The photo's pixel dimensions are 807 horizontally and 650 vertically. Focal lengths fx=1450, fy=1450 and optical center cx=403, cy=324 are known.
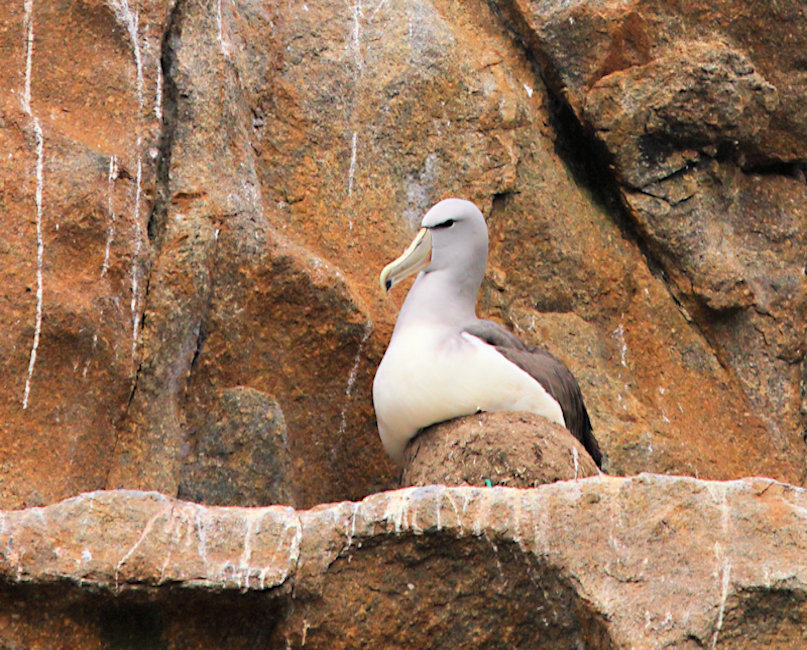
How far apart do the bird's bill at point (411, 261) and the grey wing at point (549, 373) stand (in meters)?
0.46

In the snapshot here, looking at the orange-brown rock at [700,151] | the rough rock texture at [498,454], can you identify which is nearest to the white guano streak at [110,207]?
the rough rock texture at [498,454]

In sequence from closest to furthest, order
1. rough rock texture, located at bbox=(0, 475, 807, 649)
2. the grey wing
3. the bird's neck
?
rough rock texture, located at bbox=(0, 475, 807, 649) < the grey wing < the bird's neck

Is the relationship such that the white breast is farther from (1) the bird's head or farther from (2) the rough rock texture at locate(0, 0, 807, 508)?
(2) the rough rock texture at locate(0, 0, 807, 508)

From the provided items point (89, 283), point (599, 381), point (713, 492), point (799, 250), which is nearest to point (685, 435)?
point (599, 381)

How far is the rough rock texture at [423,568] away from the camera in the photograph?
191 inches

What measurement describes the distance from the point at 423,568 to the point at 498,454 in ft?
3.78

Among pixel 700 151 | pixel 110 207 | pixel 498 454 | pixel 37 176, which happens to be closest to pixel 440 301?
pixel 498 454

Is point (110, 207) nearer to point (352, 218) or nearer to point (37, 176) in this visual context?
point (37, 176)

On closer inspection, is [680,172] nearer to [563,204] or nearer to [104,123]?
[563,204]

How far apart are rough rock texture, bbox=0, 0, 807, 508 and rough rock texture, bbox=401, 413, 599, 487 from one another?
0.93 metres

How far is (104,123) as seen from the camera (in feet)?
→ 22.1

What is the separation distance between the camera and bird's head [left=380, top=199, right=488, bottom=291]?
23.2 feet

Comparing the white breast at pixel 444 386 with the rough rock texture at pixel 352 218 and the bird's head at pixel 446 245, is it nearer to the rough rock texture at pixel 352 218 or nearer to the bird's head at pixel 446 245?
the bird's head at pixel 446 245

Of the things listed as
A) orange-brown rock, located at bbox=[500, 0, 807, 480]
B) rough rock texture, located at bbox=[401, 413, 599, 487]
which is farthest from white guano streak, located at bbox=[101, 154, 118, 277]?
orange-brown rock, located at bbox=[500, 0, 807, 480]
